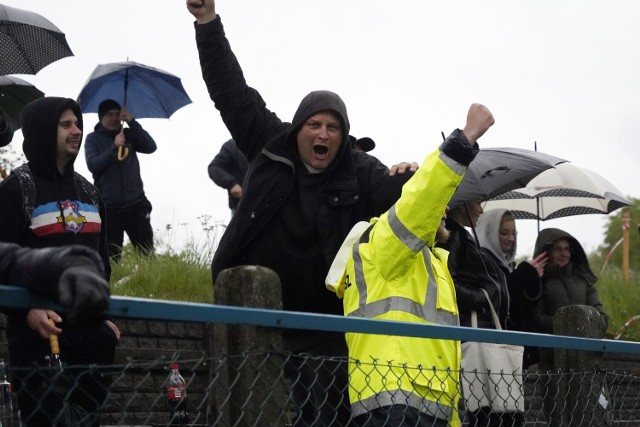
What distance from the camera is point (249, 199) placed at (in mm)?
5758

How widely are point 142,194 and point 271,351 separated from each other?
6.64 metres

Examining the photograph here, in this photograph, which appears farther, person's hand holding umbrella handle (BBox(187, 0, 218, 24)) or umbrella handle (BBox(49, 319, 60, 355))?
person's hand holding umbrella handle (BBox(187, 0, 218, 24))

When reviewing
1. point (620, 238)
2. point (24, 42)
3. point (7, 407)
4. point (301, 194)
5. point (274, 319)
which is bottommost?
point (620, 238)

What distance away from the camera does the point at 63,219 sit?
214 inches

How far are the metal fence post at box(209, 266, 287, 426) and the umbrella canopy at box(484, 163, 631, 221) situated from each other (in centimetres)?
600

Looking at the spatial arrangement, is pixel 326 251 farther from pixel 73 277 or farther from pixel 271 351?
pixel 73 277

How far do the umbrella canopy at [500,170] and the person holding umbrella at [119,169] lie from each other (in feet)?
10.3

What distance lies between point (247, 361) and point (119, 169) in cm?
651

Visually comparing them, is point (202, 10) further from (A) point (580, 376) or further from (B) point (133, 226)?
(B) point (133, 226)

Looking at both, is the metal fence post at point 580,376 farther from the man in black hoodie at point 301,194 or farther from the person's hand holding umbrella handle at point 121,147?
the person's hand holding umbrella handle at point 121,147

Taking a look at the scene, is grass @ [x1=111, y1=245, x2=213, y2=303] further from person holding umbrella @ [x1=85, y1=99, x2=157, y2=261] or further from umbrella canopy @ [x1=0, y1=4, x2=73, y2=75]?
umbrella canopy @ [x1=0, y1=4, x2=73, y2=75]

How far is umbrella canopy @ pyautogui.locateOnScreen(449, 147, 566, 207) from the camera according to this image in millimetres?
7352

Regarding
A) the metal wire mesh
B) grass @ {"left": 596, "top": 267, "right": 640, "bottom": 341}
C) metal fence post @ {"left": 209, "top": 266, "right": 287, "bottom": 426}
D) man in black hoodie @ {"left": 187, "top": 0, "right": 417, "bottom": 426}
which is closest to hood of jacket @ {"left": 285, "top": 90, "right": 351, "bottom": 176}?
man in black hoodie @ {"left": 187, "top": 0, "right": 417, "bottom": 426}

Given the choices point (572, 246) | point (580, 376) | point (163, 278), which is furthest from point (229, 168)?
point (580, 376)
